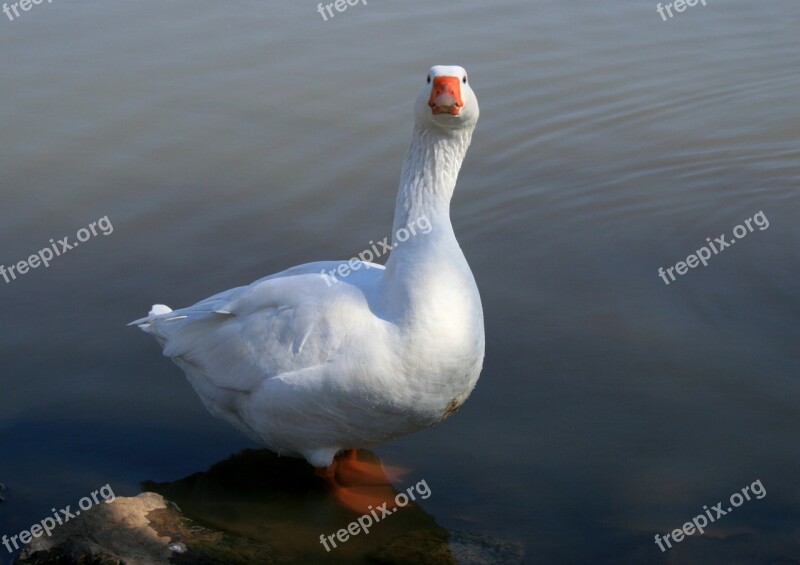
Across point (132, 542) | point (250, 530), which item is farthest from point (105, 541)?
point (250, 530)

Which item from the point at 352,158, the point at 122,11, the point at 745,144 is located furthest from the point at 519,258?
the point at 122,11

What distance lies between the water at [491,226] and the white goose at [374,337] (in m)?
0.59

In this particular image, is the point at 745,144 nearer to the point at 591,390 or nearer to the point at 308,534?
the point at 591,390

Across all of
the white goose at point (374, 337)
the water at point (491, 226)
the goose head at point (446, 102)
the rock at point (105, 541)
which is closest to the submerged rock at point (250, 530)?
the rock at point (105, 541)

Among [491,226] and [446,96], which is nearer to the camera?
[446,96]

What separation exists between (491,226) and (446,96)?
9.81ft

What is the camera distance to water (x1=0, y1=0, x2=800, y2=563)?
5375 mm

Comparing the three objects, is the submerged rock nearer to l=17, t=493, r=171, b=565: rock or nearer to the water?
l=17, t=493, r=171, b=565: rock

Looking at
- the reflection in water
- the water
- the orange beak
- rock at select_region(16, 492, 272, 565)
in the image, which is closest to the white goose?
the orange beak

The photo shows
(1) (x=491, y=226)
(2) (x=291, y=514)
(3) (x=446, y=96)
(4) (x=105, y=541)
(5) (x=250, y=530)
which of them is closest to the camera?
(4) (x=105, y=541)

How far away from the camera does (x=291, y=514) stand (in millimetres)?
5336

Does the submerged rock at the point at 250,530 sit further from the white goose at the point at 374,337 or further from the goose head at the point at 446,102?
the goose head at the point at 446,102

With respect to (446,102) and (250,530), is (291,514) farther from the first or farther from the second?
(446,102)

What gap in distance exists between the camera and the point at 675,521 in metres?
4.99
